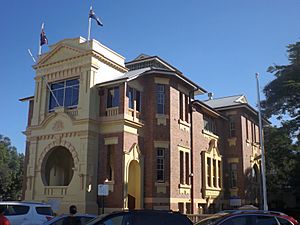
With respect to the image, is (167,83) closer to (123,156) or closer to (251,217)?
(123,156)

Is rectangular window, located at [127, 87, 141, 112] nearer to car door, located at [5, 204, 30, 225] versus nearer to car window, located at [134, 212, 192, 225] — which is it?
car door, located at [5, 204, 30, 225]

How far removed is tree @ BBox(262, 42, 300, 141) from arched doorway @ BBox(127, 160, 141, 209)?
11809 mm

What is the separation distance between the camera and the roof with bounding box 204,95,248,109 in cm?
3734

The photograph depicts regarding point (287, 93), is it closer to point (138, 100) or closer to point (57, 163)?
point (138, 100)

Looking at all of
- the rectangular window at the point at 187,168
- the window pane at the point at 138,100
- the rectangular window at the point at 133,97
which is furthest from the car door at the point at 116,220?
the rectangular window at the point at 187,168

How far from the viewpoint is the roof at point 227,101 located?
37.3 metres

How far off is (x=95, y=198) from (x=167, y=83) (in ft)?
31.3

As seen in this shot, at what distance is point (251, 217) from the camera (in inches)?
443

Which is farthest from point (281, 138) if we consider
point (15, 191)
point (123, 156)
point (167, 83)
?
point (15, 191)

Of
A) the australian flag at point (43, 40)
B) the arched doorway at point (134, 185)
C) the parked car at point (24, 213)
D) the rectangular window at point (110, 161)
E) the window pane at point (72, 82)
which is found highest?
the australian flag at point (43, 40)

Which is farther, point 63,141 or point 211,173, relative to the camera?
point 211,173

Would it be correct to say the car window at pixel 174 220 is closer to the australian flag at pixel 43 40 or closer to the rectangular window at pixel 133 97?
the rectangular window at pixel 133 97

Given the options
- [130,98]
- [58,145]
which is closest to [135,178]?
[130,98]

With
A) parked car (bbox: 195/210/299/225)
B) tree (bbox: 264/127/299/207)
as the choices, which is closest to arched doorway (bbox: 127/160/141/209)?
tree (bbox: 264/127/299/207)
